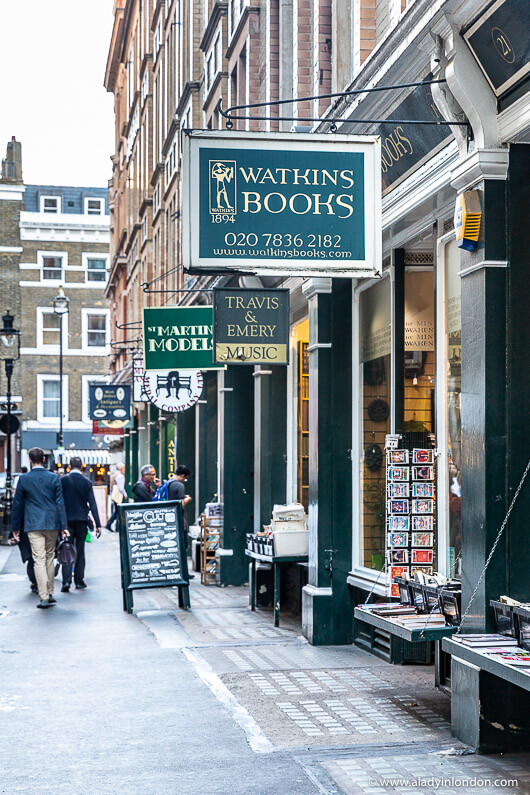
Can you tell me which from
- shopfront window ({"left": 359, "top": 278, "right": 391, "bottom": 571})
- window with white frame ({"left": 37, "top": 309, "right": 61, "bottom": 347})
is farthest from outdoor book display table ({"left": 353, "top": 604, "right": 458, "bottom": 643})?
window with white frame ({"left": 37, "top": 309, "right": 61, "bottom": 347})

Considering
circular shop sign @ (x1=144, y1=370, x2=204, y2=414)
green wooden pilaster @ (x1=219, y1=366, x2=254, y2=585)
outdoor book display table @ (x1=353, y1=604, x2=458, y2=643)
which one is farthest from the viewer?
circular shop sign @ (x1=144, y1=370, x2=204, y2=414)

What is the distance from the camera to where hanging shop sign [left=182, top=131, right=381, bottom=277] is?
796 cm

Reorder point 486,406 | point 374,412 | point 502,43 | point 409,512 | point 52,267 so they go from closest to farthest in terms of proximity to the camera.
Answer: point 502,43, point 486,406, point 409,512, point 374,412, point 52,267

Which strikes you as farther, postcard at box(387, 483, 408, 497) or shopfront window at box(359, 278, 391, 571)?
shopfront window at box(359, 278, 391, 571)

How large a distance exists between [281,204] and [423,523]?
10.4 feet

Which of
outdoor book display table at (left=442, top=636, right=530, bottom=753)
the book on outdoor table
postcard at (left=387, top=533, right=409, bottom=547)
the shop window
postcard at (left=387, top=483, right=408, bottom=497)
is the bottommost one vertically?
outdoor book display table at (left=442, top=636, right=530, bottom=753)

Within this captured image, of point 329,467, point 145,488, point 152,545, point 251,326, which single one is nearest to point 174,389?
point 145,488

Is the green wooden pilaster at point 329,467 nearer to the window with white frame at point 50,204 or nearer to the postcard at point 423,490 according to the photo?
the postcard at point 423,490

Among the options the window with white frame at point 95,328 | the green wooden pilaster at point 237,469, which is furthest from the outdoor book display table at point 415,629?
the window with white frame at point 95,328

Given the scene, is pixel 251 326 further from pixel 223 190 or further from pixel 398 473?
pixel 223 190

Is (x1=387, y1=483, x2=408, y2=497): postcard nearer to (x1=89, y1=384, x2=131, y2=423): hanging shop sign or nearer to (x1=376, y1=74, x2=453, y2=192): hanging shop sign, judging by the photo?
(x1=376, y1=74, x2=453, y2=192): hanging shop sign

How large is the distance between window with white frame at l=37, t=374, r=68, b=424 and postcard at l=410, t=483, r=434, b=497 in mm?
48307

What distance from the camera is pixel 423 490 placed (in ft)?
31.7

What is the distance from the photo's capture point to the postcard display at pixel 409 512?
31.7 ft
